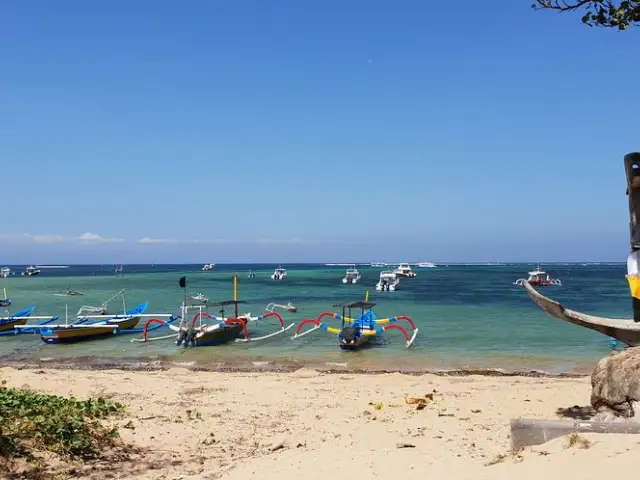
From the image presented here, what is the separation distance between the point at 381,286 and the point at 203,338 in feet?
152

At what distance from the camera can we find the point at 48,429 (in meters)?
6.73

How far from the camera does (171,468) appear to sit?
6848 millimetres

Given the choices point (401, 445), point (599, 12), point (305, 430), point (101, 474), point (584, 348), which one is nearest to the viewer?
point (599, 12)

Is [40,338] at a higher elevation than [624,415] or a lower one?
lower

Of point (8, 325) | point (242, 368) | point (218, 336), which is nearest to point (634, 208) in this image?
point (242, 368)

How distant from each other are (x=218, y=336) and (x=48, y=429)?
16933 millimetres

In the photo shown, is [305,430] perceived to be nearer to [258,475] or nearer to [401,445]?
[401,445]

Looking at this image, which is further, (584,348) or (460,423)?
(584,348)

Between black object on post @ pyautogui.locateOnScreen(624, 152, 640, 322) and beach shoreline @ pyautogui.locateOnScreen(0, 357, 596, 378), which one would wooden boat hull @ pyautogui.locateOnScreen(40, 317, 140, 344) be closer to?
beach shoreline @ pyautogui.locateOnScreen(0, 357, 596, 378)

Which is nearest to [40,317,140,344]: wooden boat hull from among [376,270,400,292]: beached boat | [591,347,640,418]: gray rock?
[591,347,640,418]: gray rock

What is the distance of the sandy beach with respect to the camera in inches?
201

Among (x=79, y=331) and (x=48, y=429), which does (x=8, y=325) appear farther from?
(x=48, y=429)

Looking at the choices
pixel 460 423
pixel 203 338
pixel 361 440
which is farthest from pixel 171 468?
pixel 203 338

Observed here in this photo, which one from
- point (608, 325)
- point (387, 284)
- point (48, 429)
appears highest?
point (608, 325)
